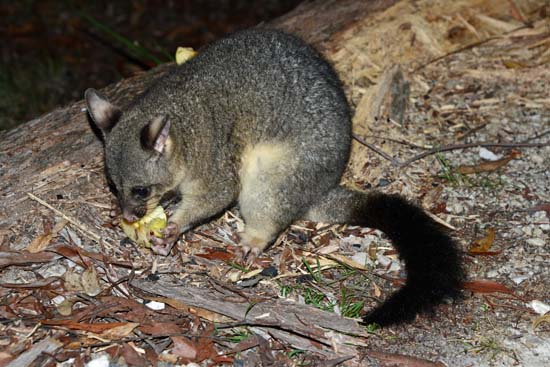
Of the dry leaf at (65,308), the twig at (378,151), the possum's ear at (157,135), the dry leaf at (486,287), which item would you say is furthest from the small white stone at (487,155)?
the dry leaf at (65,308)

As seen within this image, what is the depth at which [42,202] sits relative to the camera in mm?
5230

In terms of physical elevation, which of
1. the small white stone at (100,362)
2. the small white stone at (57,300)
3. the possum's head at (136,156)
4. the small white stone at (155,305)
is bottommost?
the small white stone at (155,305)

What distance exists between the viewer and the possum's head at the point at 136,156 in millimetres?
4723

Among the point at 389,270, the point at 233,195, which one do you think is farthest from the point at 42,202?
the point at 389,270

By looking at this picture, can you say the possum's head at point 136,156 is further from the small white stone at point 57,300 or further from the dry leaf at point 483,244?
the dry leaf at point 483,244

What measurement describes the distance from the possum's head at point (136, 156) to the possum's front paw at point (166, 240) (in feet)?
0.61

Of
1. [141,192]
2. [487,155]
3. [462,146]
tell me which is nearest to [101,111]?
[141,192]

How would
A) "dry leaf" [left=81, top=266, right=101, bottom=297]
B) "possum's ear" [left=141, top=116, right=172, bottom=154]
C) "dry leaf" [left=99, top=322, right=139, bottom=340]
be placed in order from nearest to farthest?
1. "dry leaf" [left=99, top=322, right=139, bottom=340]
2. "possum's ear" [left=141, top=116, right=172, bottom=154]
3. "dry leaf" [left=81, top=266, right=101, bottom=297]

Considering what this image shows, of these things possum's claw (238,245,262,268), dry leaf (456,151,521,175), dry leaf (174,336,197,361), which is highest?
dry leaf (174,336,197,361)

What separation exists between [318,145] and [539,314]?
179cm

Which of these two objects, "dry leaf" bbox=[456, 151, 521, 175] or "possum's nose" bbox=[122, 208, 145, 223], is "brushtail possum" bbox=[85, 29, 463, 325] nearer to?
"possum's nose" bbox=[122, 208, 145, 223]

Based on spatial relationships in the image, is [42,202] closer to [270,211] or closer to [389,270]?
[270,211]

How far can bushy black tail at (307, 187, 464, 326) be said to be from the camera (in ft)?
14.7

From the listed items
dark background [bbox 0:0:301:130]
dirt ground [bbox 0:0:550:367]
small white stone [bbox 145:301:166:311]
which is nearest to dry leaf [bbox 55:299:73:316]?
dirt ground [bbox 0:0:550:367]
